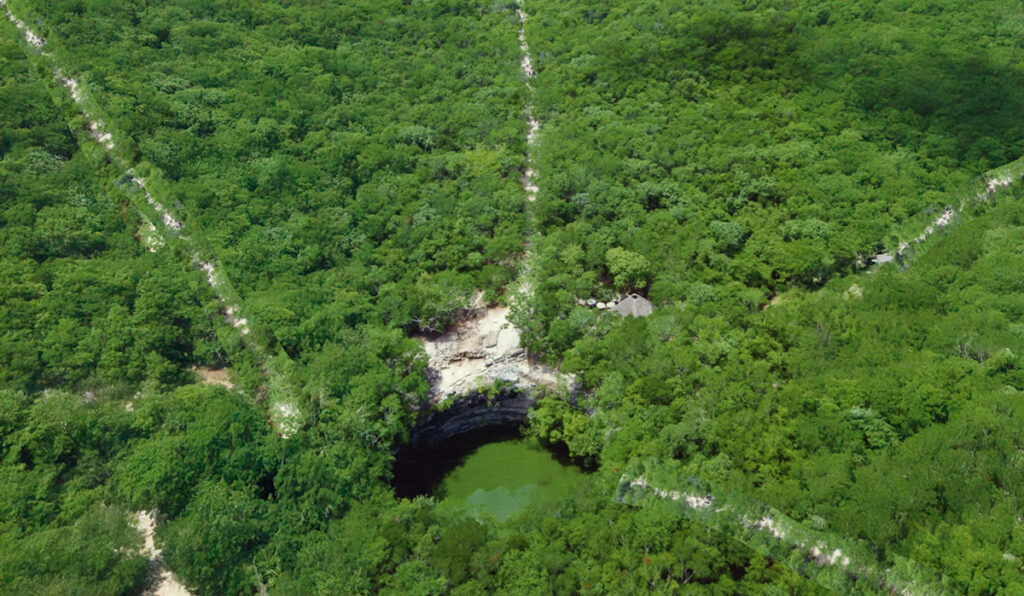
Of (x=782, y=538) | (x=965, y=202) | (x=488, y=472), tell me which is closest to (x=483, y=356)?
(x=488, y=472)

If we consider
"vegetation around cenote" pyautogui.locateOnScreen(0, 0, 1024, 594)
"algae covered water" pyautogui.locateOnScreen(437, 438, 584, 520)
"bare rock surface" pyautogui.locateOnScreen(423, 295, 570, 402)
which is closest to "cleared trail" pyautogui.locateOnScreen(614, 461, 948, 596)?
"vegetation around cenote" pyautogui.locateOnScreen(0, 0, 1024, 594)

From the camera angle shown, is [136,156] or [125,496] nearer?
[125,496]

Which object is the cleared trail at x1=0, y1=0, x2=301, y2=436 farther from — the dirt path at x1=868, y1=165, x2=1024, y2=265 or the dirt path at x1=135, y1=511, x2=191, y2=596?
the dirt path at x1=868, y1=165, x2=1024, y2=265

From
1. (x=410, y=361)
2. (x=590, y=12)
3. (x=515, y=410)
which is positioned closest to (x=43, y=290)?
(x=410, y=361)

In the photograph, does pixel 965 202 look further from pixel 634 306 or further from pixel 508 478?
pixel 508 478

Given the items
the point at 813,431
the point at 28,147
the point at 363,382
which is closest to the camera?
the point at 813,431

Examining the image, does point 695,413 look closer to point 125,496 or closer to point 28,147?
point 125,496

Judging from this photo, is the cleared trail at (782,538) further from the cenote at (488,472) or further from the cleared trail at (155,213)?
the cleared trail at (155,213)
